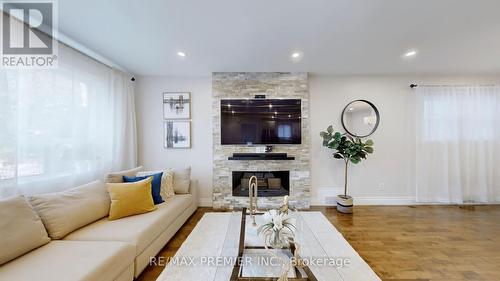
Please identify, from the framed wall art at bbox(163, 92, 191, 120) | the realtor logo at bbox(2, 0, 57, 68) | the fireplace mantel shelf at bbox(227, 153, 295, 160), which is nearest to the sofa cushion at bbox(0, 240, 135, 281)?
the realtor logo at bbox(2, 0, 57, 68)

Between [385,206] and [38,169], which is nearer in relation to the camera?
[38,169]

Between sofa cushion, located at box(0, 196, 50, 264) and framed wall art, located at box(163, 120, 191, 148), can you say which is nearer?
sofa cushion, located at box(0, 196, 50, 264)

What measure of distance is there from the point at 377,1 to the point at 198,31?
1.88 metres

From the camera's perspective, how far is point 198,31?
7.39 ft

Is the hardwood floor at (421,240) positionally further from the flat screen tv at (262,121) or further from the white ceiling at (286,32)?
the white ceiling at (286,32)

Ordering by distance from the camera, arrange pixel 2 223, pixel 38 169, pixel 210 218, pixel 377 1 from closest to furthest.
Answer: pixel 2 223
pixel 377 1
pixel 38 169
pixel 210 218

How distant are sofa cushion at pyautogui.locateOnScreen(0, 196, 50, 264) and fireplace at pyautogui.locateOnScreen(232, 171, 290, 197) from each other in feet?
8.39

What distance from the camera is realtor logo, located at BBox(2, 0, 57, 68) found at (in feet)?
6.04

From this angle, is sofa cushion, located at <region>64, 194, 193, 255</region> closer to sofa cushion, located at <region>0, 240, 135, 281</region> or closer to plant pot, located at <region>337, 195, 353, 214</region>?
sofa cushion, located at <region>0, 240, 135, 281</region>

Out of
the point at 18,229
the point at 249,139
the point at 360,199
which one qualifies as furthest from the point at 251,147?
the point at 18,229

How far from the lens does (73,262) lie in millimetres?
1364

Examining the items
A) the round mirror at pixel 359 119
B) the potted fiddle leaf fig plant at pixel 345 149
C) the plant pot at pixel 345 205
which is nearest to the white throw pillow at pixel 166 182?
the potted fiddle leaf fig plant at pixel 345 149

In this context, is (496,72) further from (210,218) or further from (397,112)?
(210,218)

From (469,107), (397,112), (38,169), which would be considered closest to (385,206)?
(397,112)
